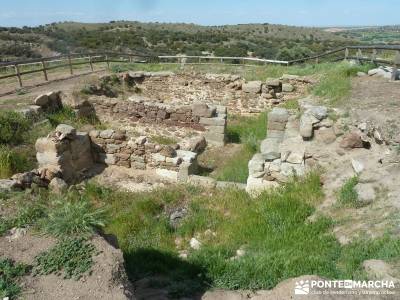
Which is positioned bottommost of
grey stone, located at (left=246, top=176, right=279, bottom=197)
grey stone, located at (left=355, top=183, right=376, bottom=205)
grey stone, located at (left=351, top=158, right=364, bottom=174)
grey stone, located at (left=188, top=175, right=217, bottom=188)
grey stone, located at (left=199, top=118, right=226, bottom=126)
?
grey stone, located at (left=188, top=175, right=217, bottom=188)

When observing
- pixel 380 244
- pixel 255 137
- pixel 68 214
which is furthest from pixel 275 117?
pixel 68 214

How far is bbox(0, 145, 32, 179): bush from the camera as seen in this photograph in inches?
322

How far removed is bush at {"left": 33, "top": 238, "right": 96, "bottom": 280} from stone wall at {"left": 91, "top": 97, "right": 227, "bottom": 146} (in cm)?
804

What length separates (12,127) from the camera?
33.4ft

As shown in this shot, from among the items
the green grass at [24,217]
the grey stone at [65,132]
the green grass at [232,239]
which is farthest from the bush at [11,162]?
the green grass at [24,217]

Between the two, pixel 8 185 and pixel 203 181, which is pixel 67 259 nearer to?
pixel 8 185

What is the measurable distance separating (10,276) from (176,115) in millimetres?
8836

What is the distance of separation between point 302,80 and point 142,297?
41.6ft

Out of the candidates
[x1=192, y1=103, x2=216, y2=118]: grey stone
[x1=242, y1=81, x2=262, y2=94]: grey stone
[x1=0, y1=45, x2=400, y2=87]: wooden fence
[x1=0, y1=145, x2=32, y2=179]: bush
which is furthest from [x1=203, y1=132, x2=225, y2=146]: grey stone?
[x1=0, y1=45, x2=400, y2=87]: wooden fence

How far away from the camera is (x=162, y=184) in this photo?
8906 millimetres

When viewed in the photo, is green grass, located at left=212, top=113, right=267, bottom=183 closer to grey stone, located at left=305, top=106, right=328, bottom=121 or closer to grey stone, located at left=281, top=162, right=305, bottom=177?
grey stone, located at left=281, top=162, right=305, bottom=177

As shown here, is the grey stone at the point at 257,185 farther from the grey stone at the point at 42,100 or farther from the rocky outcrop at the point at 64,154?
the grey stone at the point at 42,100

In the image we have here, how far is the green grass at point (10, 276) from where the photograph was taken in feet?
→ 11.4

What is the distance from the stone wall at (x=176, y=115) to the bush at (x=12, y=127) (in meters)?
3.10
